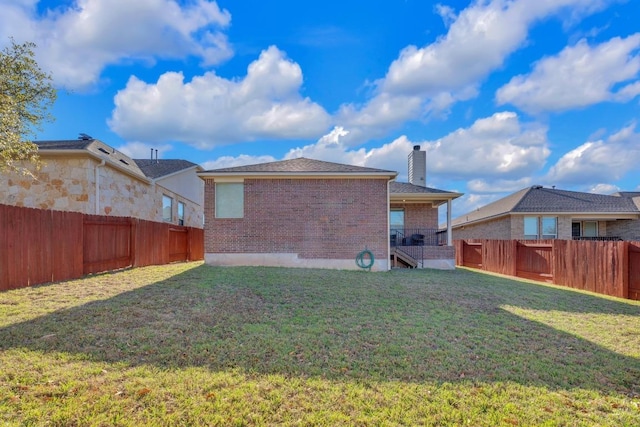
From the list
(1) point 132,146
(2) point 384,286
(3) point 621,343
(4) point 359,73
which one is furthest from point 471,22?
(1) point 132,146

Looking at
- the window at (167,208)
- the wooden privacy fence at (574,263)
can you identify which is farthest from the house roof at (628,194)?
the window at (167,208)

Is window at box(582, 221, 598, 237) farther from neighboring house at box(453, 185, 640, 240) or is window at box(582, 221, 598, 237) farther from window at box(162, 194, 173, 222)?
window at box(162, 194, 173, 222)

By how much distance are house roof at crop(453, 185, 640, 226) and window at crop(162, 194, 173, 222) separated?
A: 18950 mm

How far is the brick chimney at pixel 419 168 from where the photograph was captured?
768 inches

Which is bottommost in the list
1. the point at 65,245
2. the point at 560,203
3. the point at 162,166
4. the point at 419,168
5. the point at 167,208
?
the point at 65,245

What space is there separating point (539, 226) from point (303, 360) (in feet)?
67.7

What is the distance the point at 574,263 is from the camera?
1119 cm

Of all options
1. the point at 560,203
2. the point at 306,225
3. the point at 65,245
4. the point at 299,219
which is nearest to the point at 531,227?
the point at 560,203

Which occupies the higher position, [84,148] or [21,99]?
[21,99]

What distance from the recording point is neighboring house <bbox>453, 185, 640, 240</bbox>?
19781 mm

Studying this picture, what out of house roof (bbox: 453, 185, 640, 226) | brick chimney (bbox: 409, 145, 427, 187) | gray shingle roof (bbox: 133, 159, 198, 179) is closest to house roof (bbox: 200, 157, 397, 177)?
gray shingle roof (bbox: 133, 159, 198, 179)

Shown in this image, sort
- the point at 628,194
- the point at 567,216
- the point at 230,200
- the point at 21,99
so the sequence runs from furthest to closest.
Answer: the point at 628,194 < the point at 567,216 < the point at 230,200 < the point at 21,99

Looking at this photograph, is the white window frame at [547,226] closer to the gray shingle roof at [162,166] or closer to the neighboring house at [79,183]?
the gray shingle roof at [162,166]

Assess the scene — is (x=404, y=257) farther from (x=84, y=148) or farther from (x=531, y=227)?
(x=84, y=148)
